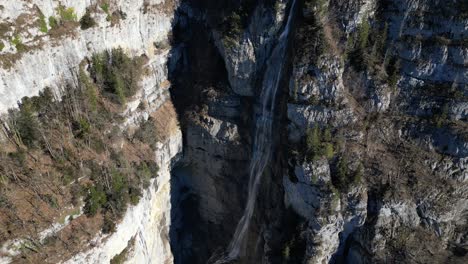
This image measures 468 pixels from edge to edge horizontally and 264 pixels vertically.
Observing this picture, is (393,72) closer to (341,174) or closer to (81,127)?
(341,174)

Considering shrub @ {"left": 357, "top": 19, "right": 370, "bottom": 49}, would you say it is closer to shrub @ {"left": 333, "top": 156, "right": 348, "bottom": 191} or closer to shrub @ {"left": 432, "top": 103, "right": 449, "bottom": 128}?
shrub @ {"left": 432, "top": 103, "right": 449, "bottom": 128}

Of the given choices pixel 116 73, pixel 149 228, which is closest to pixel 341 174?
pixel 149 228

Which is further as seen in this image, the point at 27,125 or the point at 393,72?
the point at 393,72

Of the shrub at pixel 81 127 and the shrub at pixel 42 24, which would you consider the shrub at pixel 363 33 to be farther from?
the shrub at pixel 42 24

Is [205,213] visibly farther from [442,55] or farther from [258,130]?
[442,55]

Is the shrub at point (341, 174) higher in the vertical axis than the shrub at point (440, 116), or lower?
lower

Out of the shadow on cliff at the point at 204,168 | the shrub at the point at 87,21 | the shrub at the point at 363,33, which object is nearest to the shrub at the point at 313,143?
the shadow on cliff at the point at 204,168
